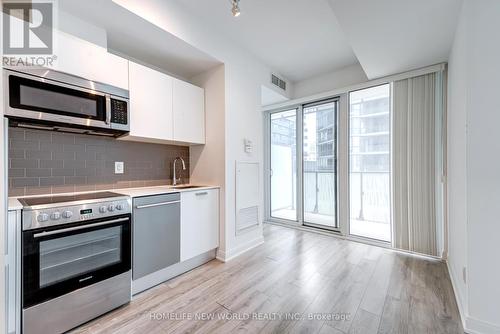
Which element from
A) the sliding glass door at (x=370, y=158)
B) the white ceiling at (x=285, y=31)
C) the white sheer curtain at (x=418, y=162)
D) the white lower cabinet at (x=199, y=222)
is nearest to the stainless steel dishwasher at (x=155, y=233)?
the white lower cabinet at (x=199, y=222)

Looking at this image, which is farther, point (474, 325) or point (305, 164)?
point (305, 164)

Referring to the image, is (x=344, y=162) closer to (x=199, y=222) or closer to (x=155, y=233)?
(x=199, y=222)

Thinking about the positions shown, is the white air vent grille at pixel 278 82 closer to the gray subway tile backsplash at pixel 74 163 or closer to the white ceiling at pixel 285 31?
the white ceiling at pixel 285 31

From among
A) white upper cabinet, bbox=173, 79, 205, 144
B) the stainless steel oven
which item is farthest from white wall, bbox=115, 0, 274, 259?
the stainless steel oven

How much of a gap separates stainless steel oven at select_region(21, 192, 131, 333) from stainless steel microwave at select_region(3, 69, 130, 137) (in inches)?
25.3

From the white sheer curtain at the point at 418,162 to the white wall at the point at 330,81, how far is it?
2.04 feet

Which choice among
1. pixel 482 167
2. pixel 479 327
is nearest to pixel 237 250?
pixel 479 327

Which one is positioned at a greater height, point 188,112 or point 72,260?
point 188,112

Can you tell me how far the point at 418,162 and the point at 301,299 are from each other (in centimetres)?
236

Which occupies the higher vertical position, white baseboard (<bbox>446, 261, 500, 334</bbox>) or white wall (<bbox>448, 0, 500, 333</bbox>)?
white wall (<bbox>448, 0, 500, 333</bbox>)

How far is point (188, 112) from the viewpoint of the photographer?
269cm

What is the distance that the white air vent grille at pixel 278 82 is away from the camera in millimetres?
3664

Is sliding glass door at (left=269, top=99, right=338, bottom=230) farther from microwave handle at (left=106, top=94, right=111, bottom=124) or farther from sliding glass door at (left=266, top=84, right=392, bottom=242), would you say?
microwave handle at (left=106, top=94, right=111, bottom=124)

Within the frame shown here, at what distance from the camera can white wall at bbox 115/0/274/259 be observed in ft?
6.91
